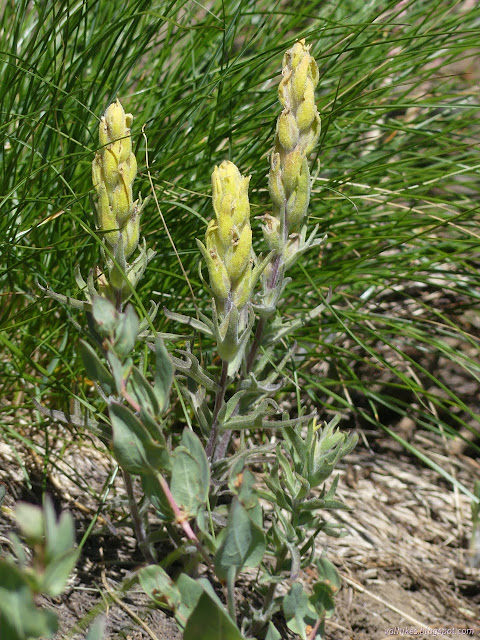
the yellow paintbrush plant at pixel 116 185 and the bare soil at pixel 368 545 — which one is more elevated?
the yellow paintbrush plant at pixel 116 185

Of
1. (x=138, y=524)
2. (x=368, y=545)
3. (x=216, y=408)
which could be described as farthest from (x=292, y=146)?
(x=368, y=545)

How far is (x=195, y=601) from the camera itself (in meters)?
1.07

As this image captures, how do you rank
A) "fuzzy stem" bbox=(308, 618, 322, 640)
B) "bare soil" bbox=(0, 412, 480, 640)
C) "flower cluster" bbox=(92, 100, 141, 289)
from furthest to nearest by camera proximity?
1. "bare soil" bbox=(0, 412, 480, 640)
2. "flower cluster" bbox=(92, 100, 141, 289)
3. "fuzzy stem" bbox=(308, 618, 322, 640)

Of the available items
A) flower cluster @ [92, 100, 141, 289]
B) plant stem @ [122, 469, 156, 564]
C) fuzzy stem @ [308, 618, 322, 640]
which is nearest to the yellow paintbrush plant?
flower cluster @ [92, 100, 141, 289]

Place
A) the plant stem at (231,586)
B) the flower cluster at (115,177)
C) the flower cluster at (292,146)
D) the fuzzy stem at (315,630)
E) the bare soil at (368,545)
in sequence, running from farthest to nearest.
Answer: the bare soil at (368,545)
the flower cluster at (292,146)
the flower cluster at (115,177)
the fuzzy stem at (315,630)
the plant stem at (231,586)

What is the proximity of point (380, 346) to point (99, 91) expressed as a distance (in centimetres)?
143

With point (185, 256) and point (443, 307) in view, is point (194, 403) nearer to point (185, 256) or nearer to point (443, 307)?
point (185, 256)

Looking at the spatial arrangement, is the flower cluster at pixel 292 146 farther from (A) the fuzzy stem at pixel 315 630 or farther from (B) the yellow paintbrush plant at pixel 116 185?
(A) the fuzzy stem at pixel 315 630

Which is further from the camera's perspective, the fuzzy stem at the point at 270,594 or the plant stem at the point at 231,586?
the fuzzy stem at the point at 270,594

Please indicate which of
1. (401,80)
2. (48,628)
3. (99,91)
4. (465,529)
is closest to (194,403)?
(48,628)

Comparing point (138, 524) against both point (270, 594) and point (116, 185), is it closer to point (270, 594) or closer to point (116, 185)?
point (270, 594)

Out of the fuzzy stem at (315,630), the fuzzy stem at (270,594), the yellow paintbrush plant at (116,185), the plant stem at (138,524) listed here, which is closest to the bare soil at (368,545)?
the plant stem at (138,524)

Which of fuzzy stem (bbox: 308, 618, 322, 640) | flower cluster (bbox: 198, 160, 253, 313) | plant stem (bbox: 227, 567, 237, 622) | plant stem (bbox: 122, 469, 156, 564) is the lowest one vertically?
fuzzy stem (bbox: 308, 618, 322, 640)

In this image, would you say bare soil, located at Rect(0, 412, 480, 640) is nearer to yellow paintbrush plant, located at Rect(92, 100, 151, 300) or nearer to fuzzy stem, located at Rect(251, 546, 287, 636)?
fuzzy stem, located at Rect(251, 546, 287, 636)
